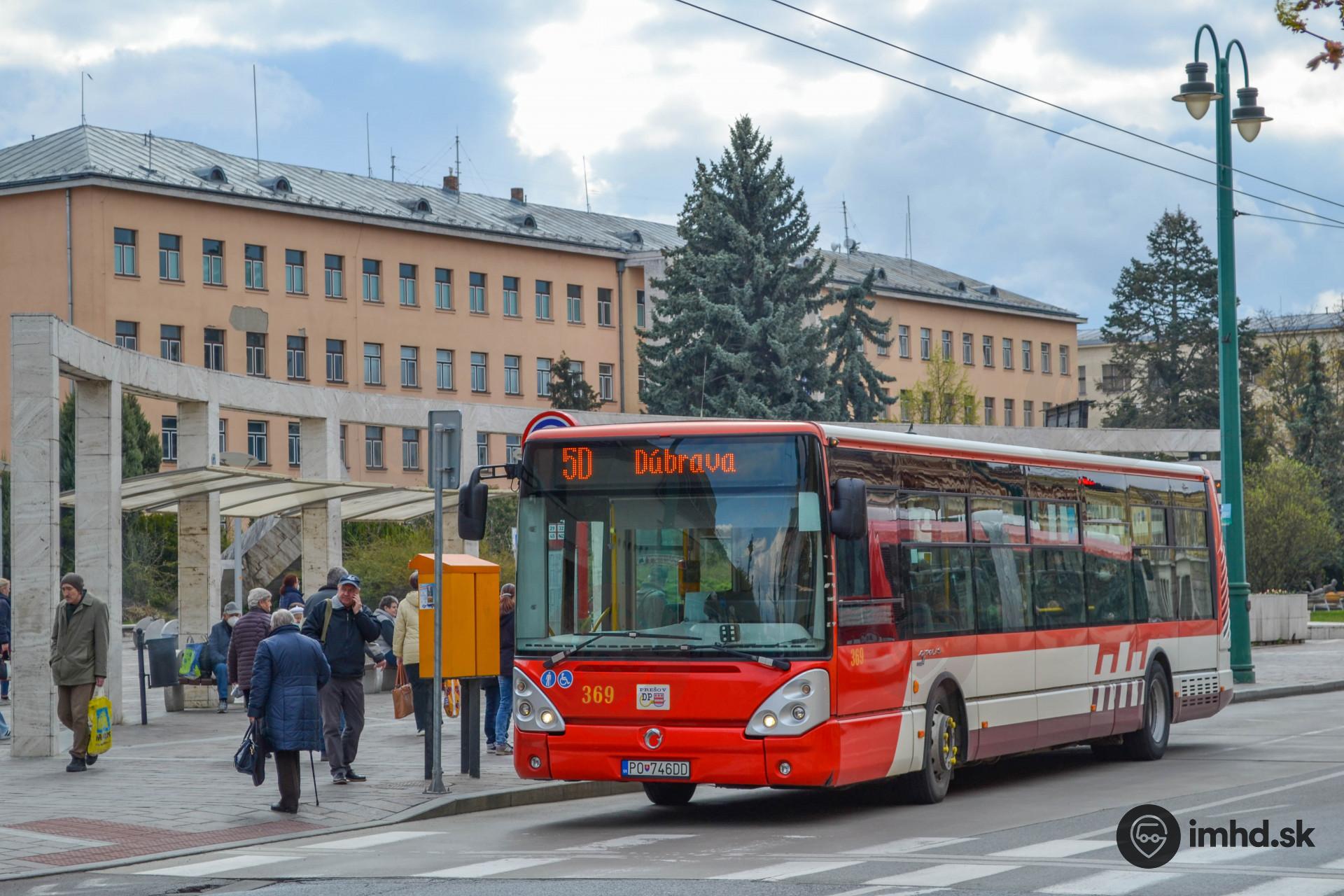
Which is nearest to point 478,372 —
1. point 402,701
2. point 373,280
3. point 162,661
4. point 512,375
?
point 512,375

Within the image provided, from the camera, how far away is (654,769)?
13531 millimetres

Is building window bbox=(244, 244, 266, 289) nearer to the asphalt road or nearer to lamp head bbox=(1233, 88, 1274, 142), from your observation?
lamp head bbox=(1233, 88, 1274, 142)

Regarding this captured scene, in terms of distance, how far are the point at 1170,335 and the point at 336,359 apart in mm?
40785

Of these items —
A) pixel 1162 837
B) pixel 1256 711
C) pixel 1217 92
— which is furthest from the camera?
pixel 1217 92

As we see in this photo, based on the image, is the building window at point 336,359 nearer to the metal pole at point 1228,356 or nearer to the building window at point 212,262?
the building window at point 212,262

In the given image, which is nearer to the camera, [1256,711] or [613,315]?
[1256,711]

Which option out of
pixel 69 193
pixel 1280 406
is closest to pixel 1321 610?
pixel 1280 406

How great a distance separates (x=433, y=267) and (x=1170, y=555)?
6539cm

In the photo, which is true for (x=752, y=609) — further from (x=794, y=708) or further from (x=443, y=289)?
(x=443, y=289)

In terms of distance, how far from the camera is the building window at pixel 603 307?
8994 centimetres

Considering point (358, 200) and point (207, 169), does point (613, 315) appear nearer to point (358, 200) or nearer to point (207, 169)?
point (358, 200)

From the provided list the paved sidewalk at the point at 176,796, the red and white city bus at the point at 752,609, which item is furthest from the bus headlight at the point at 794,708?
the paved sidewalk at the point at 176,796

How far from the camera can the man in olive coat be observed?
18094 mm

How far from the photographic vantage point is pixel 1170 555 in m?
19.8
